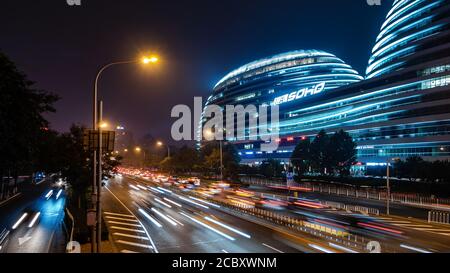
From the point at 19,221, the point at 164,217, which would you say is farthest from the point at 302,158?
the point at 19,221

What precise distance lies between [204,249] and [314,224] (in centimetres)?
1008

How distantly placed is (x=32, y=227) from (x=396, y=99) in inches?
3218

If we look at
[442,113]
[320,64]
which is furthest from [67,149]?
[320,64]

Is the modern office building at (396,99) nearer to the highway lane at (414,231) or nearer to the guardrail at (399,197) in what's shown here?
the guardrail at (399,197)

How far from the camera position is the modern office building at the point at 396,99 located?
72.9m

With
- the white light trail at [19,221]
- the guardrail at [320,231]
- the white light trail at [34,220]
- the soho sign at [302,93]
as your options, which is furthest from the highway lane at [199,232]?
the soho sign at [302,93]

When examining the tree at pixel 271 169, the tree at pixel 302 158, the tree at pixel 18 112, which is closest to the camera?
the tree at pixel 18 112

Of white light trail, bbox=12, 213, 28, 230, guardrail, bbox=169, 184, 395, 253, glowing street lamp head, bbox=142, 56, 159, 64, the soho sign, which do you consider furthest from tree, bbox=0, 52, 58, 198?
the soho sign

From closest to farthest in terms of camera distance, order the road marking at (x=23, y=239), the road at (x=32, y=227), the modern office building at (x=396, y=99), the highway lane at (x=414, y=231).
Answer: the road at (x=32, y=227) < the highway lane at (x=414, y=231) < the road marking at (x=23, y=239) < the modern office building at (x=396, y=99)

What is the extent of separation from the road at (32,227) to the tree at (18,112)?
557cm

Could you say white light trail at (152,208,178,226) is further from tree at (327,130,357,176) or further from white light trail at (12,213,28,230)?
tree at (327,130,357,176)

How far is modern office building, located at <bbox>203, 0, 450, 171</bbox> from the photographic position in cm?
7294

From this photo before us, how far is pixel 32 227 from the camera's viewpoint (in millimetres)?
25562

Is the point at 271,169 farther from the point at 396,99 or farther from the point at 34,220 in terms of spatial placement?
the point at 34,220
